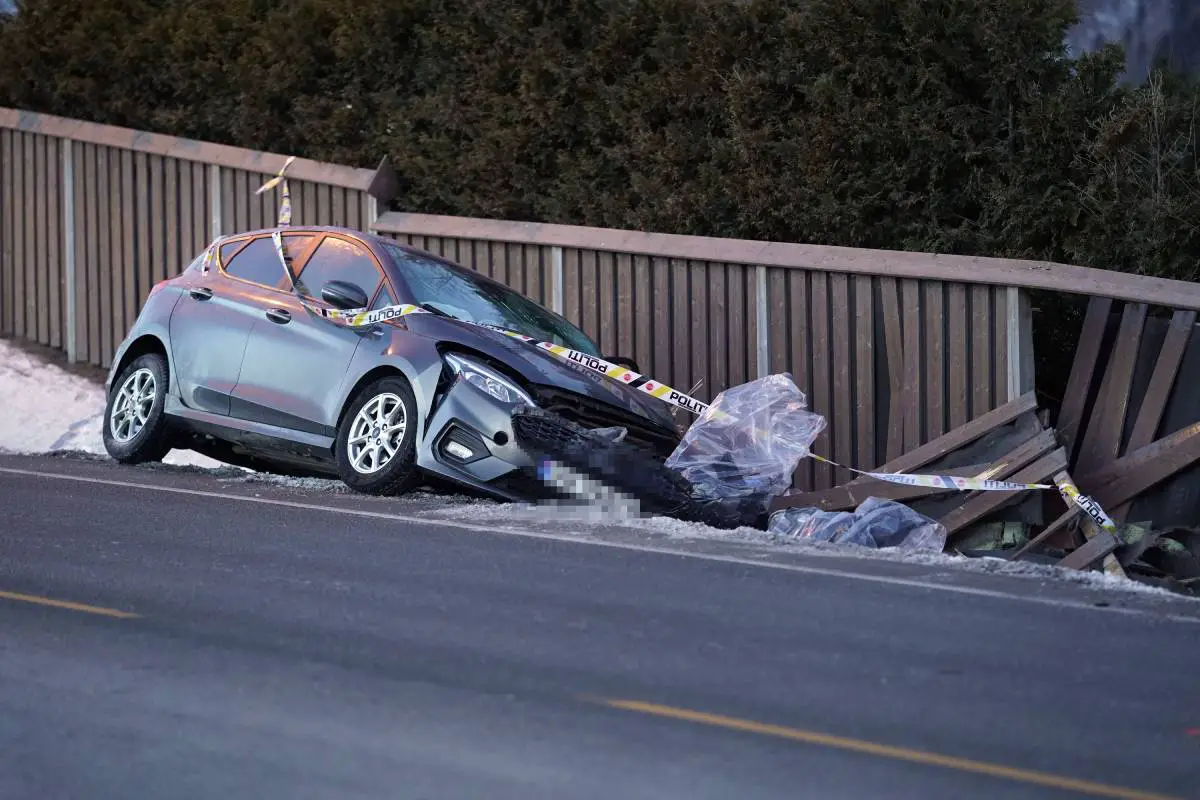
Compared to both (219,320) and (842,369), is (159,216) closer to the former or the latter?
(219,320)

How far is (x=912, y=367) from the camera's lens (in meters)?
11.9

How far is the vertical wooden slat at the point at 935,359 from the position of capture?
1172cm

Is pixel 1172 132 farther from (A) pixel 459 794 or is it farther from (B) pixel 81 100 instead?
(B) pixel 81 100

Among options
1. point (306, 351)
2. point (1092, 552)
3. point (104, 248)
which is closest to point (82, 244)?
point (104, 248)

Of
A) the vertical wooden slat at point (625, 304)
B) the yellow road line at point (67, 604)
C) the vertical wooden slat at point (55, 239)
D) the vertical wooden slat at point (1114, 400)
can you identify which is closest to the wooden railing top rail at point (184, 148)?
the vertical wooden slat at point (55, 239)

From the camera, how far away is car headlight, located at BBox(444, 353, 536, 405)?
9.75m

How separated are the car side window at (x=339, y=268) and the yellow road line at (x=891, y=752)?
5991 millimetres

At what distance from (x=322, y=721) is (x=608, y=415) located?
5.26 metres

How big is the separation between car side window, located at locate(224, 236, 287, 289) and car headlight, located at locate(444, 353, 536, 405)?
6.31ft

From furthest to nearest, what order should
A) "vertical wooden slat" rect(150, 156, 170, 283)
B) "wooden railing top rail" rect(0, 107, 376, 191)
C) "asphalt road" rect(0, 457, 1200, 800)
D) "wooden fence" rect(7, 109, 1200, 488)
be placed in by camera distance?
"vertical wooden slat" rect(150, 156, 170, 283) → "wooden railing top rail" rect(0, 107, 376, 191) → "wooden fence" rect(7, 109, 1200, 488) → "asphalt road" rect(0, 457, 1200, 800)

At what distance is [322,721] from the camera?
508 cm

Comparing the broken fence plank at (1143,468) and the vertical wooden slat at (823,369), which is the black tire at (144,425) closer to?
the vertical wooden slat at (823,369)

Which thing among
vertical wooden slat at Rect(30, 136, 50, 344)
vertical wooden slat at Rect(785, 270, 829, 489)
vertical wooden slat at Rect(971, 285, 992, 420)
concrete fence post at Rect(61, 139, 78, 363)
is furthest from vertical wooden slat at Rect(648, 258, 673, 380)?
vertical wooden slat at Rect(30, 136, 50, 344)

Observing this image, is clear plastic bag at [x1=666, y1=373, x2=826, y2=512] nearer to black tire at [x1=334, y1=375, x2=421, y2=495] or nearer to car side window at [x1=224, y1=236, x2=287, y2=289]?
black tire at [x1=334, y1=375, x2=421, y2=495]
